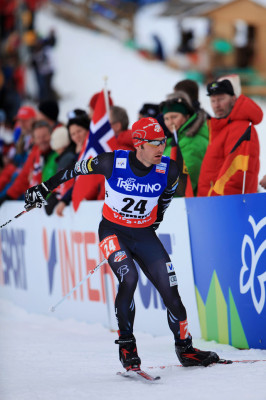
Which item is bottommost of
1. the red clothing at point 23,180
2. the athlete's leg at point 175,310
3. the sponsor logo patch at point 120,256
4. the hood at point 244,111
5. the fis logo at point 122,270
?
the athlete's leg at point 175,310

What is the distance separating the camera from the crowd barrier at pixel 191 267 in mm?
5676

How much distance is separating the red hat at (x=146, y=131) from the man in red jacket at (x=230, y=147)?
3.12 feet

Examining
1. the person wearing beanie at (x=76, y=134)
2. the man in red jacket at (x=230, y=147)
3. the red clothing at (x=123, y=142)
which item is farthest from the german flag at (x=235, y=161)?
the person wearing beanie at (x=76, y=134)

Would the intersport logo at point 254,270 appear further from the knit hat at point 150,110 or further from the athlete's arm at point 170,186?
the knit hat at point 150,110

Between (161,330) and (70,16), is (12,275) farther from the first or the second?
(70,16)

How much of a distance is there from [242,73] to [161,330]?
16509mm

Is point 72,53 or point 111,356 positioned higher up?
point 72,53

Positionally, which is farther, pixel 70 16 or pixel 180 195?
pixel 70 16

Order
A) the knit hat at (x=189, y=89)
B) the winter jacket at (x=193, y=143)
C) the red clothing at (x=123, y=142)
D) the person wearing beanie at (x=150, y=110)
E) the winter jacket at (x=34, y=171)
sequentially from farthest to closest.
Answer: the winter jacket at (x=34, y=171), the person wearing beanie at (x=150, y=110), the red clothing at (x=123, y=142), the knit hat at (x=189, y=89), the winter jacket at (x=193, y=143)

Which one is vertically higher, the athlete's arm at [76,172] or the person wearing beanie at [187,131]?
the person wearing beanie at [187,131]

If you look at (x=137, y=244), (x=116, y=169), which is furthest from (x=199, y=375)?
(x=116, y=169)

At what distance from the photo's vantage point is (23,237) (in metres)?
9.65

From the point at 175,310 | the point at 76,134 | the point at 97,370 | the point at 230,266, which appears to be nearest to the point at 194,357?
the point at 175,310

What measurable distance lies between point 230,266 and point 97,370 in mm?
1262
